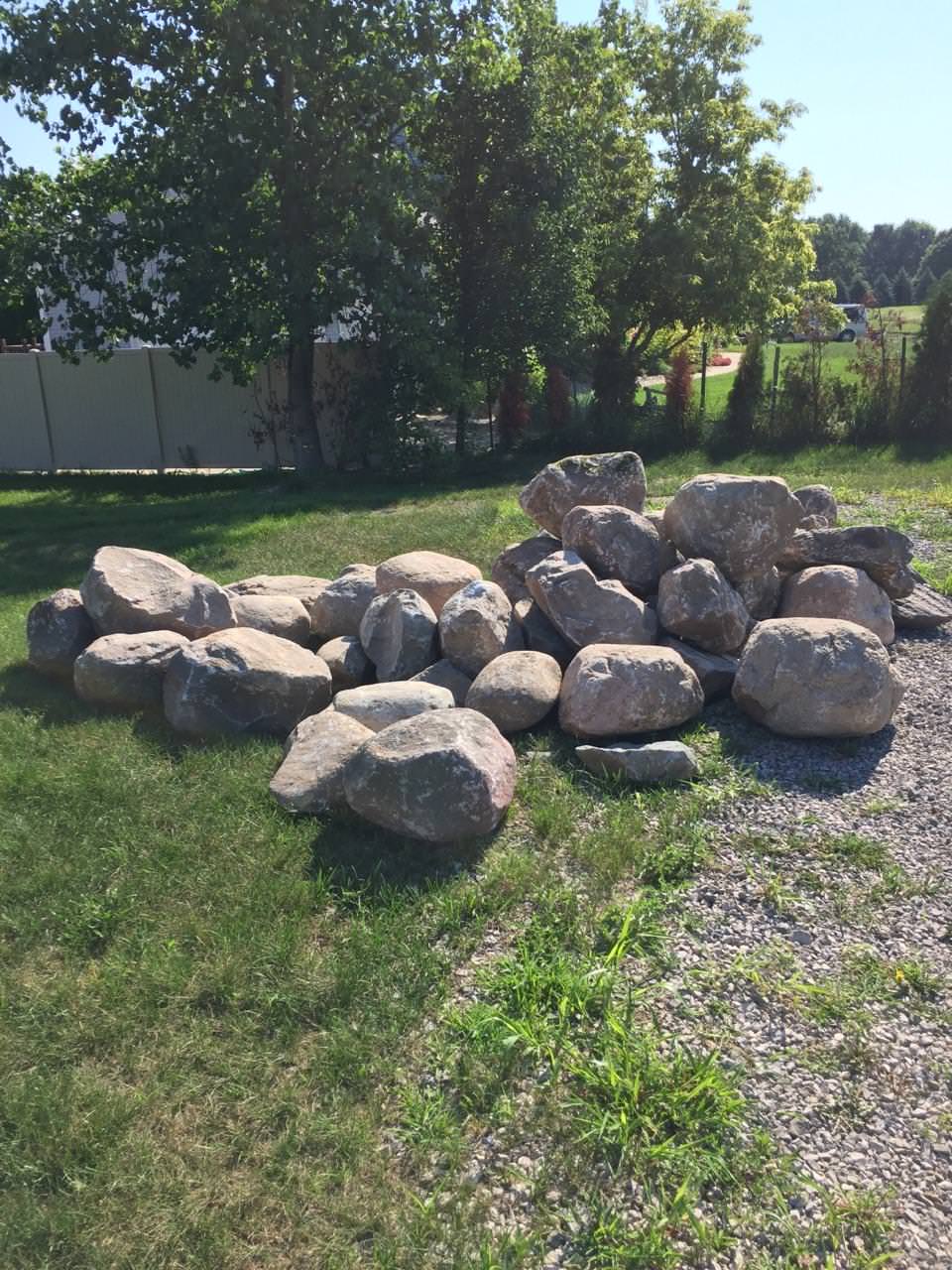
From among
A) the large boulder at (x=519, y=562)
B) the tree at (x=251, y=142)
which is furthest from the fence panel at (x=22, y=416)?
the large boulder at (x=519, y=562)

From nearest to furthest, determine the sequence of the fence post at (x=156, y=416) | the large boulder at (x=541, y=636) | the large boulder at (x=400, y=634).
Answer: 1. the large boulder at (x=400, y=634)
2. the large boulder at (x=541, y=636)
3. the fence post at (x=156, y=416)

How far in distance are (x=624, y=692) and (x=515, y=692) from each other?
51cm

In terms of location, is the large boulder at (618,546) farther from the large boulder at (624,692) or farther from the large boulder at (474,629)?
the large boulder at (624,692)

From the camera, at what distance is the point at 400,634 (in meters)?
5.15

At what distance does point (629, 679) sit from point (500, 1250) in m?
2.66

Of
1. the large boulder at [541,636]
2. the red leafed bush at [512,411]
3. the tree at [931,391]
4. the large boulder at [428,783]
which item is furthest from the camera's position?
the red leafed bush at [512,411]

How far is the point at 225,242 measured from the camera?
12359 millimetres

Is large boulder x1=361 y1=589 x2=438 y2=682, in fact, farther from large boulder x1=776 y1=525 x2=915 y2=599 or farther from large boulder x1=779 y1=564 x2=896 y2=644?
large boulder x1=776 y1=525 x2=915 y2=599

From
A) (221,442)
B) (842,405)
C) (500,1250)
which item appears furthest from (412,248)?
(500,1250)

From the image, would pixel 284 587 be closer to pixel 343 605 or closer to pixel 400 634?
pixel 343 605

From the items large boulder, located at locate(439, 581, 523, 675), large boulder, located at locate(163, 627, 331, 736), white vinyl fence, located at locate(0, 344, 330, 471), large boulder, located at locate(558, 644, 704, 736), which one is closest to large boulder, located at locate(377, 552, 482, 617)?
large boulder, located at locate(439, 581, 523, 675)

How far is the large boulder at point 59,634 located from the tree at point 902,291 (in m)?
72.7

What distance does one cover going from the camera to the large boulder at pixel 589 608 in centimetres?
503

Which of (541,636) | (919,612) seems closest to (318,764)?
(541,636)
